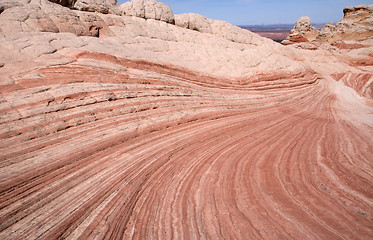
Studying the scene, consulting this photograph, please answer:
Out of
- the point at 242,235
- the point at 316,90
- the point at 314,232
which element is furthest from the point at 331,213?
the point at 316,90

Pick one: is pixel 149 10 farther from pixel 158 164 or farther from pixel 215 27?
pixel 158 164

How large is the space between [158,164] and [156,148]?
1.51 feet

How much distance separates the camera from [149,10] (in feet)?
39.1

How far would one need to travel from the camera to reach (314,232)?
7.13ft

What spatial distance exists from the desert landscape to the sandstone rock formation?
4100mm

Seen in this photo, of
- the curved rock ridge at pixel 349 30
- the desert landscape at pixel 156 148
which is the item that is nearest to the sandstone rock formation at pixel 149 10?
the desert landscape at pixel 156 148

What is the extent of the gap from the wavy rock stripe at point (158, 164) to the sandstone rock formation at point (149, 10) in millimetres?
7390

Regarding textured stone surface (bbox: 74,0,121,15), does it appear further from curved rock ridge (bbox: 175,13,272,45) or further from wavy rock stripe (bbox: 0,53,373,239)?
wavy rock stripe (bbox: 0,53,373,239)

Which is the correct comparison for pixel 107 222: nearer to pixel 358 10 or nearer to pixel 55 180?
pixel 55 180

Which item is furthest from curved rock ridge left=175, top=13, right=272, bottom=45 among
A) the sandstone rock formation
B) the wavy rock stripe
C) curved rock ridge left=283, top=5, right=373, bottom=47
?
curved rock ridge left=283, top=5, right=373, bottom=47

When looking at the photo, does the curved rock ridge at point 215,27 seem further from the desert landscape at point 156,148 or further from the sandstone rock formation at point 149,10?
the desert landscape at point 156,148

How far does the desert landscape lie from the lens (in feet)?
7.90

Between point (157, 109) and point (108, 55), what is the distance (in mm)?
2168

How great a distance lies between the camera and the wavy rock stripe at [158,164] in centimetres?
237
